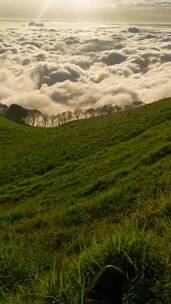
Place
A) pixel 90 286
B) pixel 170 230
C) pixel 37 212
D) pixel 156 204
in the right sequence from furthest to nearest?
pixel 37 212
pixel 156 204
pixel 170 230
pixel 90 286

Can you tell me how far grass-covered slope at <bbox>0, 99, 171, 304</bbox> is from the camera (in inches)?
273

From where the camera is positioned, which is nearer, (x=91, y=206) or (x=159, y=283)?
(x=159, y=283)

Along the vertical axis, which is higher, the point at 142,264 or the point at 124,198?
the point at 142,264

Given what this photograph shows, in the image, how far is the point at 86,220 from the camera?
1648cm

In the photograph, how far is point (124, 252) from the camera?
696 cm

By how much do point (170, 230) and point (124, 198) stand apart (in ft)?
30.0

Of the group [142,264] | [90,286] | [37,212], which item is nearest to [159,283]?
→ [142,264]

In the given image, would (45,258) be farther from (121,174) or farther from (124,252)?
(121,174)

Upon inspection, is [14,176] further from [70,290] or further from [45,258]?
[70,290]

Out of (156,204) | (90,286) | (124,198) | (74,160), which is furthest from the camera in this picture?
(74,160)

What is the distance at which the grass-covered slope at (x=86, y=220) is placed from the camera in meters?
6.93

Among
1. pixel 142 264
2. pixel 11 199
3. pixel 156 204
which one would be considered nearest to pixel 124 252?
pixel 142 264

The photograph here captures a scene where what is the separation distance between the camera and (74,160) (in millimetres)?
36594

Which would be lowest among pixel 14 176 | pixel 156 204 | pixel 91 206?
pixel 14 176
